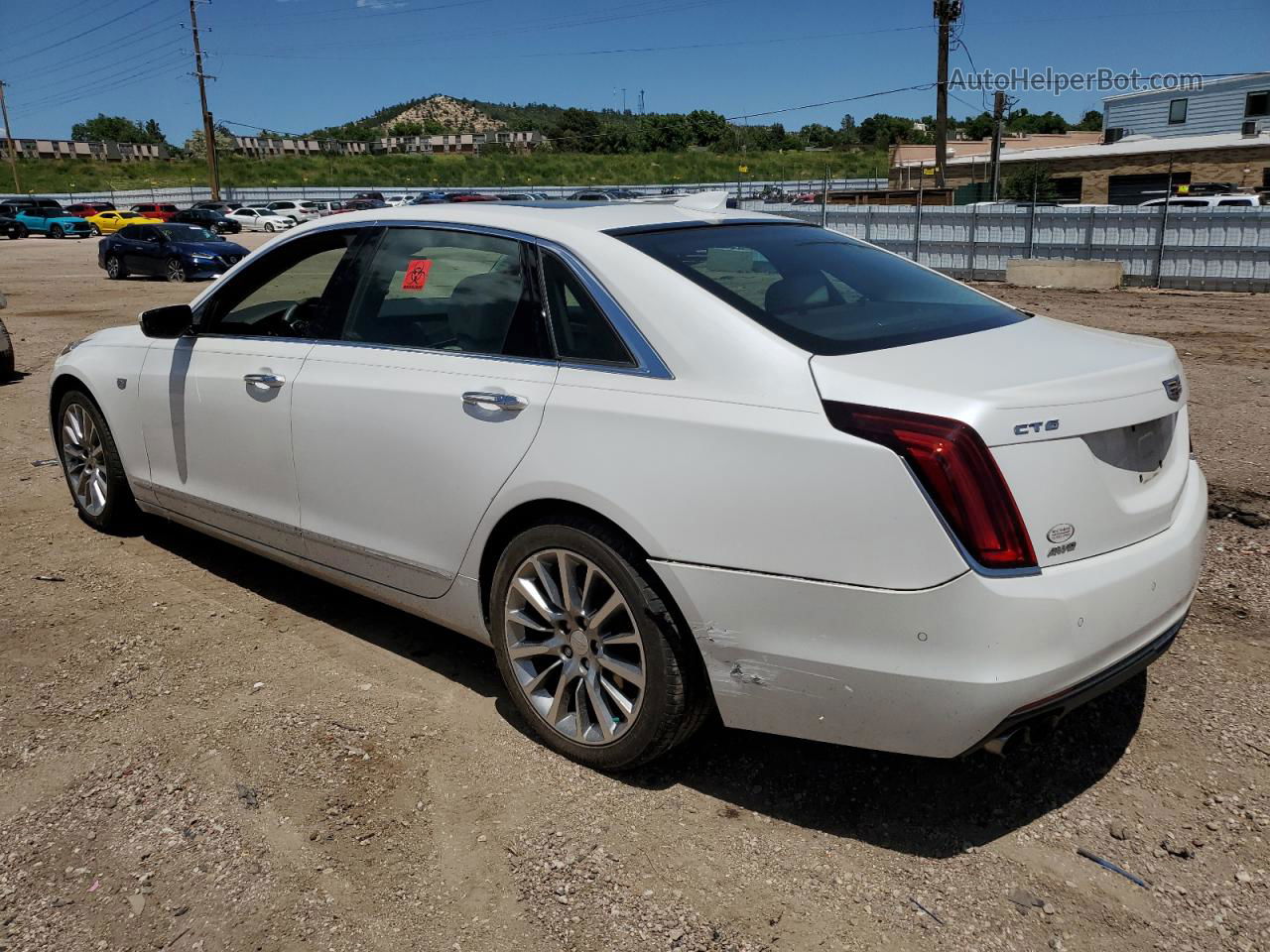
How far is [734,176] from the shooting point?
7206 cm

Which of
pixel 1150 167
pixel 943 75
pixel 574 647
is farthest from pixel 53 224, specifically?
pixel 574 647

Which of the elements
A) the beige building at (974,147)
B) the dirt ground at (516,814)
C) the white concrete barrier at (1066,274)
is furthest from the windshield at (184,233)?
the beige building at (974,147)

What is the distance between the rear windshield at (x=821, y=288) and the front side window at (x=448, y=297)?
41 centimetres

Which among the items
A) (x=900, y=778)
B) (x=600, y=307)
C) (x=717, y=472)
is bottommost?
(x=900, y=778)

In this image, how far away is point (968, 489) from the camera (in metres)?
2.42

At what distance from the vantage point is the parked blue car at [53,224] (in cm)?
4628

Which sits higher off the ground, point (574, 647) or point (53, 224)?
point (53, 224)

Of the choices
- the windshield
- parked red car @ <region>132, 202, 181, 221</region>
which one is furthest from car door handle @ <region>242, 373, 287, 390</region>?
parked red car @ <region>132, 202, 181, 221</region>

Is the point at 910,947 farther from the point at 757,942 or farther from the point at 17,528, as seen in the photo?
the point at 17,528

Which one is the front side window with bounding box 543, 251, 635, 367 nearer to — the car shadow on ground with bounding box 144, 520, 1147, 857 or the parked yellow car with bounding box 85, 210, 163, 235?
the car shadow on ground with bounding box 144, 520, 1147, 857

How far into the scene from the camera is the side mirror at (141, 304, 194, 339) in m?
4.54

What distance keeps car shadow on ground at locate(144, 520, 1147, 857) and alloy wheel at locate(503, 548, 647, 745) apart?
0.22 metres

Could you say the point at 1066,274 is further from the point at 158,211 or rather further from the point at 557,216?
the point at 158,211

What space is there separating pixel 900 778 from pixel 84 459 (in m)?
4.47
